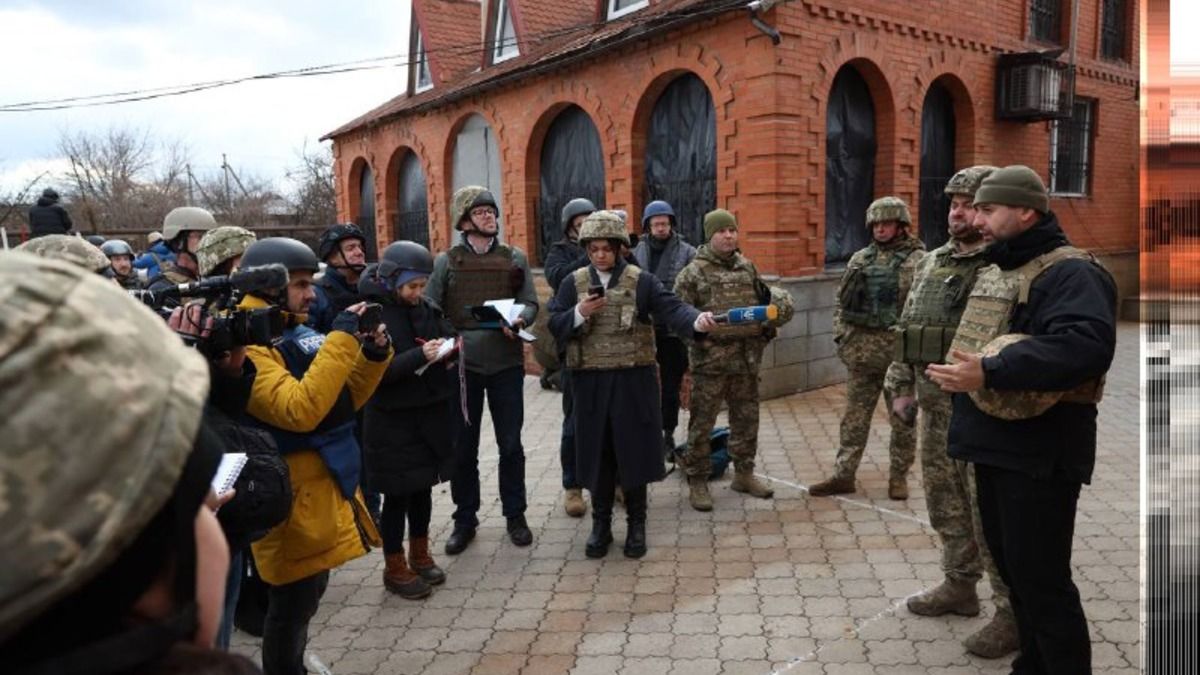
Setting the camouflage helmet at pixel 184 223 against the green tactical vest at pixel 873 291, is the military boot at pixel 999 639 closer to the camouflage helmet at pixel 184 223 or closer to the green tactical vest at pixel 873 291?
the green tactical vest at pixel 873 291

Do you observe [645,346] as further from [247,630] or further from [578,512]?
[247,630]

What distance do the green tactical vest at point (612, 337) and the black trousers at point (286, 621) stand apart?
2.07 metres

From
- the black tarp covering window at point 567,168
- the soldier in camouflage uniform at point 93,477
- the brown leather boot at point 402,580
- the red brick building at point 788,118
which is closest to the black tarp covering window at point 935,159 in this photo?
the red brick building at point 788,118

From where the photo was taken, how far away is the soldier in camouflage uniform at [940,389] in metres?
3.58

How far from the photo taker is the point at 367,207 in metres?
17.7

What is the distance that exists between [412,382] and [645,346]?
4.61 feet

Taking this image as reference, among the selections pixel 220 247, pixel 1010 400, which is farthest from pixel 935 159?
pixel 220 247

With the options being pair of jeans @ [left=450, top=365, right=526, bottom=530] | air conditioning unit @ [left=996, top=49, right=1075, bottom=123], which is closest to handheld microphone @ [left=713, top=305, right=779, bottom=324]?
pair of jeans @ [left=450, top=365, right=526, bottom=530]

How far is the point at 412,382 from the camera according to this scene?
3811 millimetres

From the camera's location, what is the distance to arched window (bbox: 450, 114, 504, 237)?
12.9 m

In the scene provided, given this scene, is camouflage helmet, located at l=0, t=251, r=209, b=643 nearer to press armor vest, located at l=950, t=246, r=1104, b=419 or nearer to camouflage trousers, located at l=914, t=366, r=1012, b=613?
press armor vest, located at l=950, t=246, r=1104, b=419

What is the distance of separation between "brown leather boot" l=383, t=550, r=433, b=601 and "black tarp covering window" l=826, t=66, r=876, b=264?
22.0 feet

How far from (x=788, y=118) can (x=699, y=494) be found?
452 cm

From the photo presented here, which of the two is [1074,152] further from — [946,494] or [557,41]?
[946,494]
